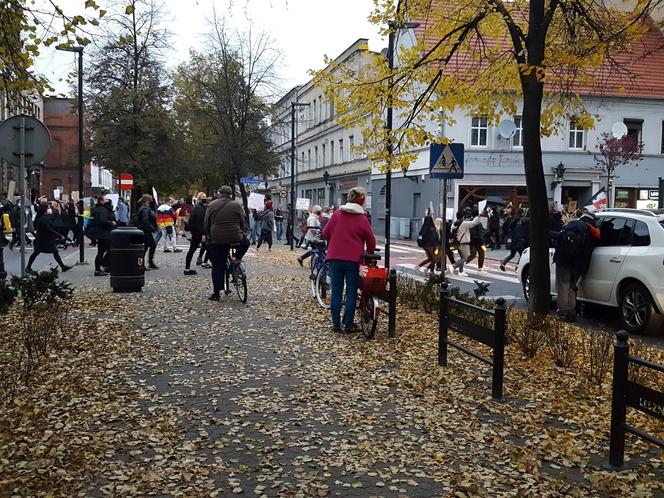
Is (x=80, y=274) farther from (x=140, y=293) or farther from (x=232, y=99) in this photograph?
(x=232, y=99)

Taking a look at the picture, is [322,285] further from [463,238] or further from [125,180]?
[125,180]

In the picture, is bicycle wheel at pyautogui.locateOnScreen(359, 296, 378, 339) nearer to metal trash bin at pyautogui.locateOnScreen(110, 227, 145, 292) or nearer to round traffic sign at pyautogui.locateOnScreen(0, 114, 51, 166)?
metal trash bin at pyautogui.locateOnScreen(110, 227, 145, 292)

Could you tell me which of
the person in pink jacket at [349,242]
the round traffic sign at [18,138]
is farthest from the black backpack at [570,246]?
the round traffic sign at [18,138]

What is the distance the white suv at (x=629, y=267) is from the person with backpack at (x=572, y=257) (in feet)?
0.69

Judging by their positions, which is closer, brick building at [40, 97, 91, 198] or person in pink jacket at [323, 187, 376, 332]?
person in pink jacket at [323, 187, 376, 332]

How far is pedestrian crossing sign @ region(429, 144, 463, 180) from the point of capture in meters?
11.8

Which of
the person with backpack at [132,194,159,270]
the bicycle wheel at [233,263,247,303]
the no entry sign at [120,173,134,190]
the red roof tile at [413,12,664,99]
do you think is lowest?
the bicycle wheel at [233,263,247,303]

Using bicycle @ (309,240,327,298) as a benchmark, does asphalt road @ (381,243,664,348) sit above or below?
below

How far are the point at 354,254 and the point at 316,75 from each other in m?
5.30

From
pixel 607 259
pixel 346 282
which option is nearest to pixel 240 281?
pixel 346 282

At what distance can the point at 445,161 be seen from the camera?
11820 mm

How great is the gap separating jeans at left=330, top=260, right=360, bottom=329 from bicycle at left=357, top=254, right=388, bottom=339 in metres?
0.11

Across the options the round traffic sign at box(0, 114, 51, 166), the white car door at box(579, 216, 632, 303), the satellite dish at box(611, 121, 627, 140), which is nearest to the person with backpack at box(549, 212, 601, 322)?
the white car door at box(579, 216, 632, 303)

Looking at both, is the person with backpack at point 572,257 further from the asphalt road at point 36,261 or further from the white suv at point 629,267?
the asphalt road at point 36,261
